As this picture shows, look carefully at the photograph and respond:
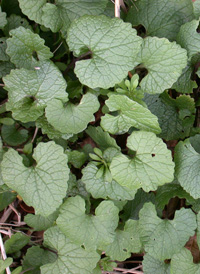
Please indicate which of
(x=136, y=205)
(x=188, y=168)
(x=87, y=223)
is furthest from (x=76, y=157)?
(x=188, y=168)

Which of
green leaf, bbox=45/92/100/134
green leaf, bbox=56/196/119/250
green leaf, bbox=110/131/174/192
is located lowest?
green leaf, bbox=56/196/119/250

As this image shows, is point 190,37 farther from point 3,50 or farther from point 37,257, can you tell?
point 37,257

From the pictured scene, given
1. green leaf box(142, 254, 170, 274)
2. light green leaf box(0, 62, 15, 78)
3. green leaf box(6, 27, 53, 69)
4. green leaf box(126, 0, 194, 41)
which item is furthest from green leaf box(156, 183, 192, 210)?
light green leaf box(0, 62, 15, 78)

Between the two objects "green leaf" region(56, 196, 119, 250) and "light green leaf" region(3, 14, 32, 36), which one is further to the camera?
"light green leaf" region(3, 14, 32, 36)

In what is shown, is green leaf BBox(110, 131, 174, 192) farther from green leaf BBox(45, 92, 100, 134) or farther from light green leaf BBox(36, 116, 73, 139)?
light green leaf BBox(36, 116, 73, 139)

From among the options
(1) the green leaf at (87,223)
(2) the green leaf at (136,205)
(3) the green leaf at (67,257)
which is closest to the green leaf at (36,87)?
(1) the green leaf at (87,223)

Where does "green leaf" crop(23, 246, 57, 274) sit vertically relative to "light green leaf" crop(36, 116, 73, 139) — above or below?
below
